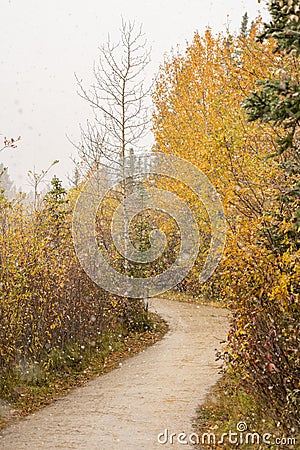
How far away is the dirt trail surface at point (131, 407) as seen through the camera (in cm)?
648

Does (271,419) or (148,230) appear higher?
(148,230)

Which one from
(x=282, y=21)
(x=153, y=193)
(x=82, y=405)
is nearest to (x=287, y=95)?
(x=282, y=21)

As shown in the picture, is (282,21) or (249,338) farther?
(249,338)

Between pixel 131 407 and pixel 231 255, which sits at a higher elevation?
pixel 231 255

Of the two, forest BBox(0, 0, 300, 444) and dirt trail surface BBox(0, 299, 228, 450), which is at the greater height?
forest BBox(0, 0, 300, 444)

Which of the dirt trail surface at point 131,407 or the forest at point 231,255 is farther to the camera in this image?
the dirt trail surface at point 131,407

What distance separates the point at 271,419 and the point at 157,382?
148 inches

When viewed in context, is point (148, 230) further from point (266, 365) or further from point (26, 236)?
point (266, 365)

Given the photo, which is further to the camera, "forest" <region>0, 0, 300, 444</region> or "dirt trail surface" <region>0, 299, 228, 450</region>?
"dirt trail surface" <region>0, 299, 228, 450</region>

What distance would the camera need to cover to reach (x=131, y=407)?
26.0 feet

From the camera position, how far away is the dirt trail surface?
6480 millimetres

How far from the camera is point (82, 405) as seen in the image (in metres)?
8.30

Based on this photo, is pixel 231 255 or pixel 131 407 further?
pixel 131 407

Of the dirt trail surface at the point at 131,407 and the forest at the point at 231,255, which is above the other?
the forest at the point at 231,255
